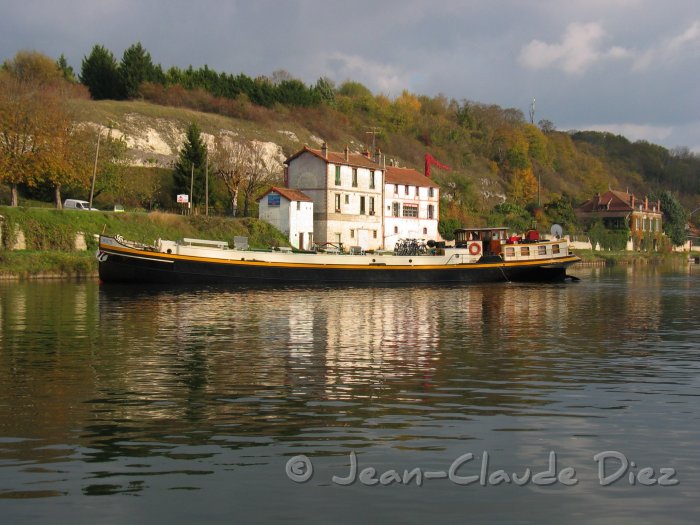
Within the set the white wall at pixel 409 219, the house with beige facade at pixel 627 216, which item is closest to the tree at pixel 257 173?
the white wall at pixel 409 219

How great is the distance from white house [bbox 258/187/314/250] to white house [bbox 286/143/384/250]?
3602 millimetres

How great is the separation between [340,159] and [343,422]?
73948 millimetres

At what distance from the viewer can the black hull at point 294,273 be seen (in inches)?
2084

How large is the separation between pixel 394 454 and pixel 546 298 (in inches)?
1433

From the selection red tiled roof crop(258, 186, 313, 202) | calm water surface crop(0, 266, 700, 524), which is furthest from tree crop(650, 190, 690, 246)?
calm water surface crop(0, 266, 700, 524)

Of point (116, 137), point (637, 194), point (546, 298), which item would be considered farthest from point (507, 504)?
point (637, 194)

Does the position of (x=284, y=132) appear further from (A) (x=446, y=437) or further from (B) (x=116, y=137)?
(A) (x=446, y=437)

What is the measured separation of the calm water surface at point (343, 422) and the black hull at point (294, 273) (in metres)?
21.2

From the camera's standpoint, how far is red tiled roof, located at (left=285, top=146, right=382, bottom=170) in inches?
3386

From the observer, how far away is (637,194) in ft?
655

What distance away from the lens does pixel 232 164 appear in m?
97.4

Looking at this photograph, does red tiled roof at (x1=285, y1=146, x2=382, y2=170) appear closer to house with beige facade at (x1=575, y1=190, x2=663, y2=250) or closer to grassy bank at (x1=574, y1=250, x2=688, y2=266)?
grassy bank at (x1=574, y1=250, x2=688, y2=266)

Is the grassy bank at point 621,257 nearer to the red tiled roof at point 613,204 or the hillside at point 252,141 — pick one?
the red tiled roof at point 613,204

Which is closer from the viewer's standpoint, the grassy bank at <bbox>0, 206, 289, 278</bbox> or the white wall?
the grassy bank at <bbox>0, 206, 289, 278</bbox>
